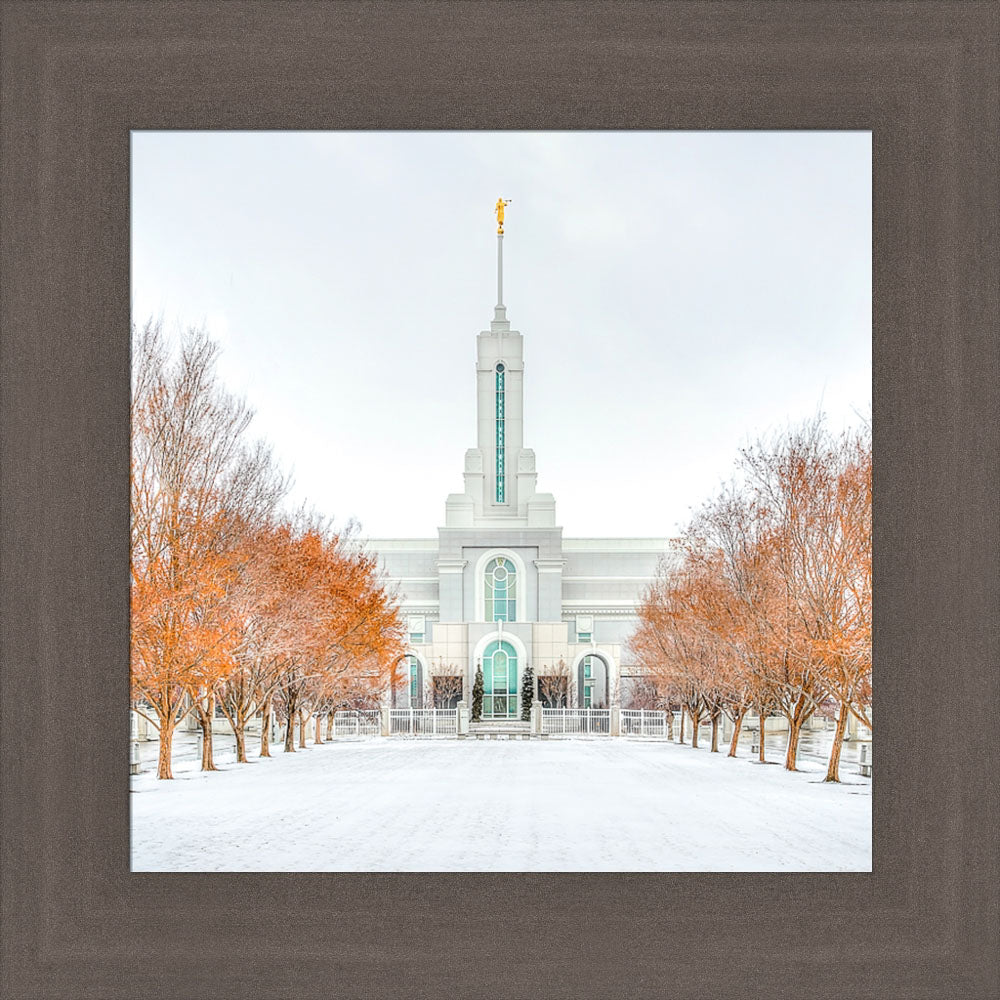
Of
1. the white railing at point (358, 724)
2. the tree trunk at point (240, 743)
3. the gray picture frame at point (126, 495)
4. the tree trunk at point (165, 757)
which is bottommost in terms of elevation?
the white railing at point (358, 724)

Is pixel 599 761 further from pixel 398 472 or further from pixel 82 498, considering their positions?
pixel 398 472

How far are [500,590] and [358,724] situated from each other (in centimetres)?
664

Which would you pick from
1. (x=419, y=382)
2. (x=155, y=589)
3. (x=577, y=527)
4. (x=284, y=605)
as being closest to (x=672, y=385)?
(x=577, y=527)

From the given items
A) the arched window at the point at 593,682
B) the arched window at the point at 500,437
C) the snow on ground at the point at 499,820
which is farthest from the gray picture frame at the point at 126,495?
the arched window at the point at 500,437

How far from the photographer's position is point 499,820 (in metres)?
9.37

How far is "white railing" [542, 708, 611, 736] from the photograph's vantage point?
22797 mm

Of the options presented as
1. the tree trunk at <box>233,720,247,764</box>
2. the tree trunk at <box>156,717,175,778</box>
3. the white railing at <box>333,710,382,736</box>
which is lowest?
the white railing at <box>333,710,382,736</box>

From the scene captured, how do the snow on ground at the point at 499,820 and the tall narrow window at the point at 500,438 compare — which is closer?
the snow on ground at the point at 499,820

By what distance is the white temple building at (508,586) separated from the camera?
27.2 metres

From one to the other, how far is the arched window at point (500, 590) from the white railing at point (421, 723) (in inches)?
213

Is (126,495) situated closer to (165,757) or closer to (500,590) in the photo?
(165,757)

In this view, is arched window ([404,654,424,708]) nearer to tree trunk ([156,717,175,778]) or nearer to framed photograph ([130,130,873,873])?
framed photograph ([130,130,873,873])

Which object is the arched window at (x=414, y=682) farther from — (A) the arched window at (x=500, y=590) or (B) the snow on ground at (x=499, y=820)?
(B) the snow on ground at (x=499, y=820)

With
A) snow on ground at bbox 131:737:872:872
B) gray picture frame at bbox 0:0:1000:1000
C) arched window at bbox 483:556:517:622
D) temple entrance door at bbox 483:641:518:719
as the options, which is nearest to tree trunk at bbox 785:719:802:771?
snow on ground at bbox 131:737:872:872
